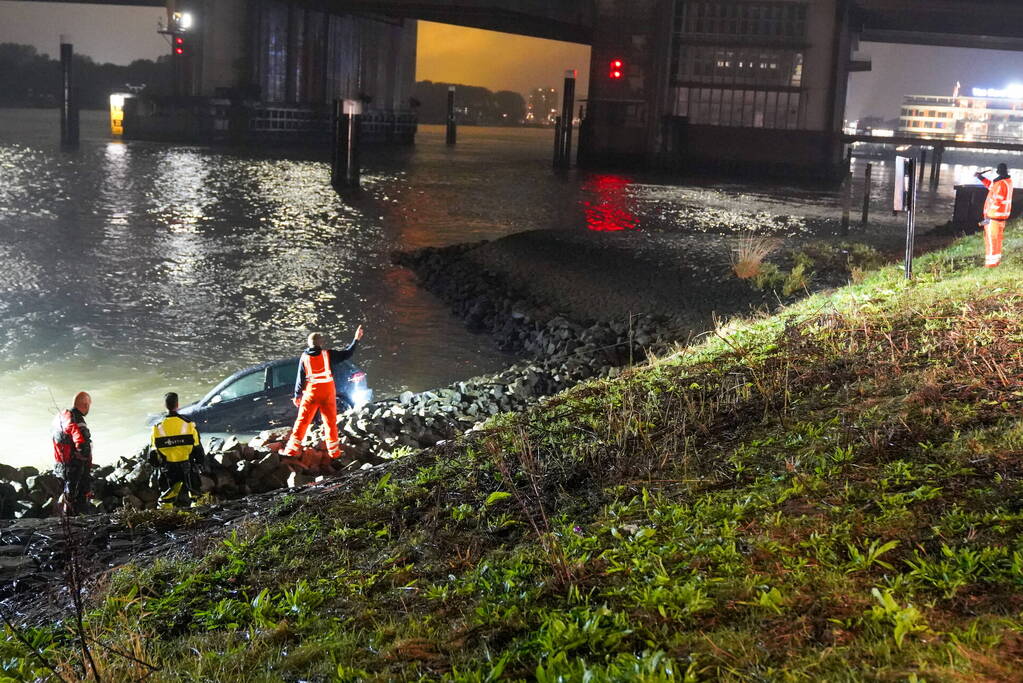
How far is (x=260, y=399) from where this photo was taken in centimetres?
1373

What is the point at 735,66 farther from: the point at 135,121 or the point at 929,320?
the point at 929,320

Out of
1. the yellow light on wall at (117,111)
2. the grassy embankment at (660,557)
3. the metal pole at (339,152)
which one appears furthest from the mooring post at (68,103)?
the grassy embankment at (660,557)

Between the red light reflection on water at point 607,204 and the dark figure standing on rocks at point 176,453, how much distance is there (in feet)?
67.1

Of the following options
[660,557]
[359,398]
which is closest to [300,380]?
[359,398]

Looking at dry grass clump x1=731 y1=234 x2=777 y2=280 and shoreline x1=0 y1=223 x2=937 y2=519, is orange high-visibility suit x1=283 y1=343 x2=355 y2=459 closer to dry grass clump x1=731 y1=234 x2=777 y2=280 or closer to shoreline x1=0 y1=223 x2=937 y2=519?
shoreline x1=0 y1=223 x2=937 y2=519

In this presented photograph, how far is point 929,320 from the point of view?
33.2ft

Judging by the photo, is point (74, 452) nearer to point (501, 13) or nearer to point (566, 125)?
point (501, 13)

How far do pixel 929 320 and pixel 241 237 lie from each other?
26.5 metres

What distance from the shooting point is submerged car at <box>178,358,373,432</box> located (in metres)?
13.6

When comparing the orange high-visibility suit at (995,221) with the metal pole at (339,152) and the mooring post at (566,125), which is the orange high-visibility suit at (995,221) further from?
the mooring post at (566,125)

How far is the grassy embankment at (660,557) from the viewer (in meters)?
4.17

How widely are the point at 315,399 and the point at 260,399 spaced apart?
2.18 meters

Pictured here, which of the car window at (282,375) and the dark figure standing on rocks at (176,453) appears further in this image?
the car window at (282,375)

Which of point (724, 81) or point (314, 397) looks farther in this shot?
point (724, 81)
